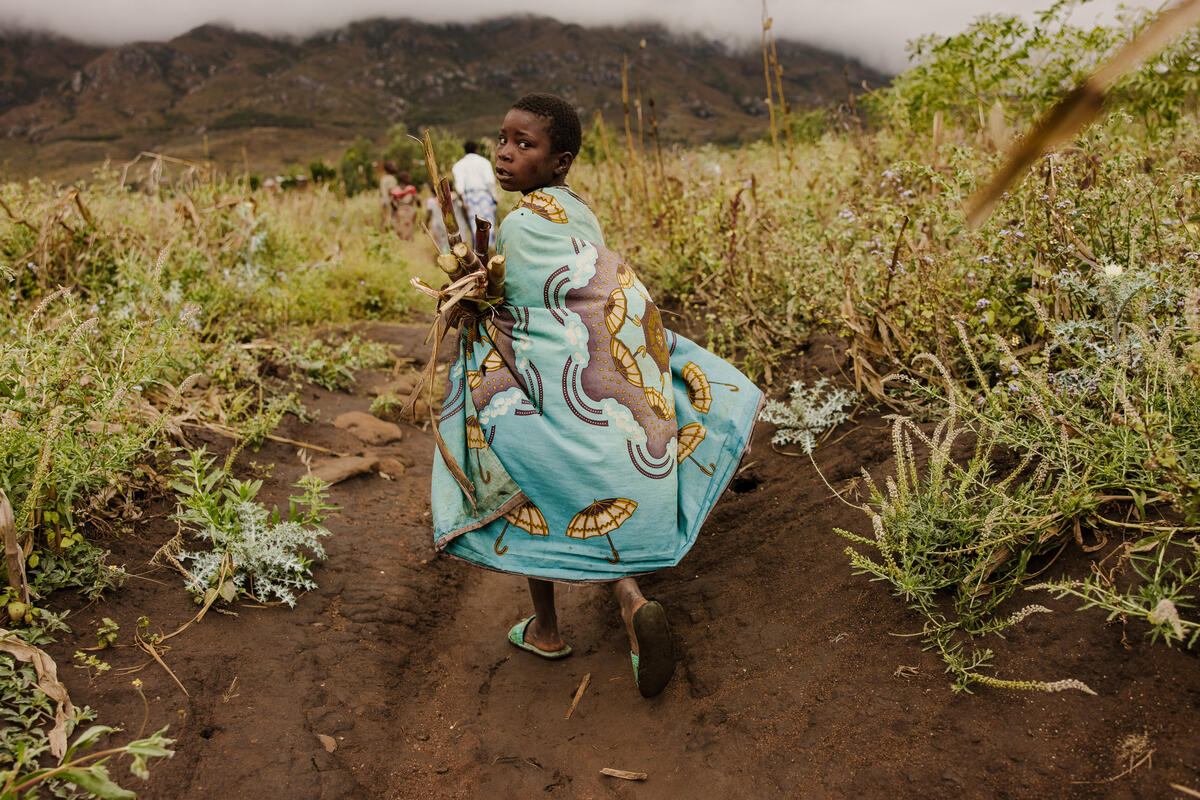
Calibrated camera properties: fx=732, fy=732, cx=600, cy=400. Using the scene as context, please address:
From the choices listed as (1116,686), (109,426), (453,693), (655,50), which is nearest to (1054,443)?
(1116,686)

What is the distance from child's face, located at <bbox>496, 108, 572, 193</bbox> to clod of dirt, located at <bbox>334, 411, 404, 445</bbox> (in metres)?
1.99

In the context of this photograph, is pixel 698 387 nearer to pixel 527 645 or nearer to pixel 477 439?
pixel 477 439

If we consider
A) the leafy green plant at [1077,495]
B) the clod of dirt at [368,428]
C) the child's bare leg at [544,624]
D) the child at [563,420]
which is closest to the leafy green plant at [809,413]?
the leafy green plant at [1077,495]

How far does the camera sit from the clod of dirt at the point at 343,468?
324 centimetres

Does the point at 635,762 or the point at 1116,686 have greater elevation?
the point at 1116,686

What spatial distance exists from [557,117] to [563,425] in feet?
3.11

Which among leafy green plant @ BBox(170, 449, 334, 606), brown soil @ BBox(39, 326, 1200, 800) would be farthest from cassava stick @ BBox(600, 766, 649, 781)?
leafy green plant @ BBox(170, 449, 334, 606)

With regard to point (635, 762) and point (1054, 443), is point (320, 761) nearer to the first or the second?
point (635, 762)

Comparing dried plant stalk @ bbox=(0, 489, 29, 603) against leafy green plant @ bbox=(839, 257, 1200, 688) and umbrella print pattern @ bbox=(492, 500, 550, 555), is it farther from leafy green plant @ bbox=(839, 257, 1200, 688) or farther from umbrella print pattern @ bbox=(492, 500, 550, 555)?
leafy green plant @ bbox=(839, 257, 1200, 688)

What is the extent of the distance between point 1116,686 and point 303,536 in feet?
7.68

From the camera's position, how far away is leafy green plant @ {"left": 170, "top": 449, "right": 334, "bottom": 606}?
232cm

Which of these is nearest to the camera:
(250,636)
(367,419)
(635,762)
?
(635,762)

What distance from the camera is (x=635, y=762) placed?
6.70 ft

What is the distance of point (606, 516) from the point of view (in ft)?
6.81
